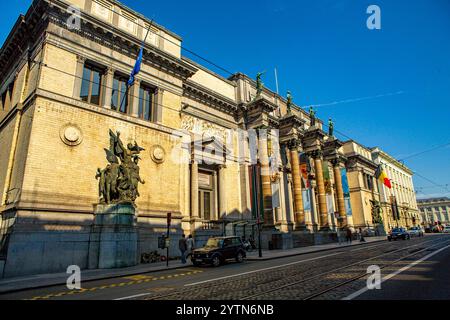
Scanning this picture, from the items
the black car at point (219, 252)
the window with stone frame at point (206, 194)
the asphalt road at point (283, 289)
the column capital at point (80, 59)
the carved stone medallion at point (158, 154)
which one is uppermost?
the column capital at point (80, 59)

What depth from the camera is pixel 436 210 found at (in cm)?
12988

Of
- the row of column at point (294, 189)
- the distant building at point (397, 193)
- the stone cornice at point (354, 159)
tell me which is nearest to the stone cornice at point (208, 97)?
the row of column at point (294, 189)

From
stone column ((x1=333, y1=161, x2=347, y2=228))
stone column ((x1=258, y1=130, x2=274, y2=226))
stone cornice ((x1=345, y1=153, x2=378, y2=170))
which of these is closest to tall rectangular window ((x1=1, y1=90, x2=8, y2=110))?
stone column ((x1=258, y1=130, x2=274, y2=226))

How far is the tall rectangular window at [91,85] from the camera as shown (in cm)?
1895

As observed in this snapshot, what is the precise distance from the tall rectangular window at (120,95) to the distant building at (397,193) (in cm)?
5745

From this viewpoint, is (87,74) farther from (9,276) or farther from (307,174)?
(307,174)

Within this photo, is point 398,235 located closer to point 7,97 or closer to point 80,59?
Result: point 80,59

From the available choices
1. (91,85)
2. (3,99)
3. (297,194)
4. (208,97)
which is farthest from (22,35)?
(297,194)

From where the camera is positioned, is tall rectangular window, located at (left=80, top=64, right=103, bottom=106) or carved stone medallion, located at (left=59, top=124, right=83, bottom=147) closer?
carved stone medallion, located at (left=59, top=124, right=83, bottom=147)

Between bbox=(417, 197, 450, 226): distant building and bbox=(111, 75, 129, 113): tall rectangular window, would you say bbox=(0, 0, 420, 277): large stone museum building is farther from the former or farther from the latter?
bbox=(417, 197, 450, 226): distant building

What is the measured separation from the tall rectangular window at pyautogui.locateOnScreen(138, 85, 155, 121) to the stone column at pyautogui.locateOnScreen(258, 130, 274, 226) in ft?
39.0

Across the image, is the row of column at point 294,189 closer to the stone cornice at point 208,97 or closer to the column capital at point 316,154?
the column capital at point 316,154

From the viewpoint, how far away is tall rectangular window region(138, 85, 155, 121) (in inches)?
877

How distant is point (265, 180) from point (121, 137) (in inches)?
564
